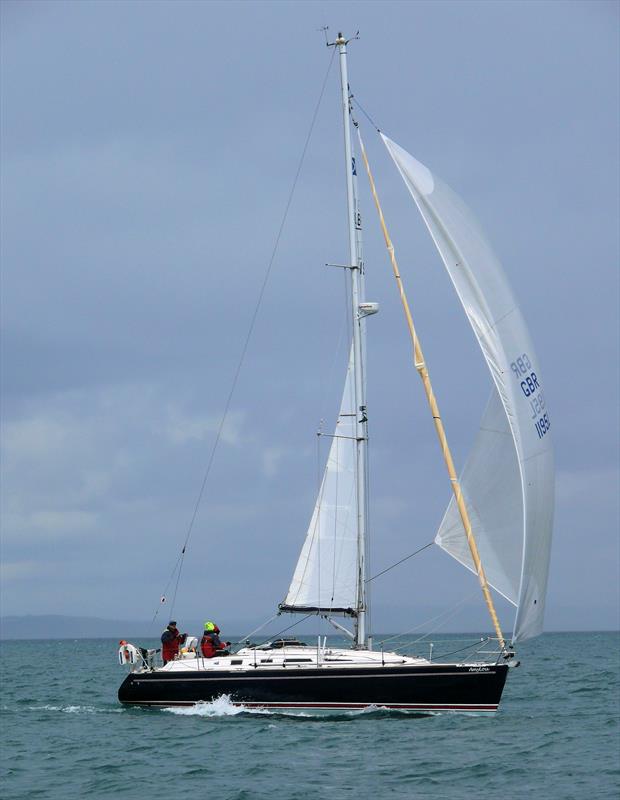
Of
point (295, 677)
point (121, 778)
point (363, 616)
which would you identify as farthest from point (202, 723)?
point (121, 778)

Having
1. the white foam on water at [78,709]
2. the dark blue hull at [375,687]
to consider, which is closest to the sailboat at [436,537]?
the dark blue hull at [375,687]

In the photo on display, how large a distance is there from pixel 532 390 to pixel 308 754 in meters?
8.29

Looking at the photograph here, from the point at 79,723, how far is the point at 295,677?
5.93 meters

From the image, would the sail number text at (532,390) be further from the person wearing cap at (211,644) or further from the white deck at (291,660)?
the person wearing cap at (211,644)

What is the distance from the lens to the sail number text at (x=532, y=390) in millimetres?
24375

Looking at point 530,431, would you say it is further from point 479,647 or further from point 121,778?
point 121,778

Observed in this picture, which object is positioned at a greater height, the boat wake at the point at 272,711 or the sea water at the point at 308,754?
the boat wake at the point at 272,711

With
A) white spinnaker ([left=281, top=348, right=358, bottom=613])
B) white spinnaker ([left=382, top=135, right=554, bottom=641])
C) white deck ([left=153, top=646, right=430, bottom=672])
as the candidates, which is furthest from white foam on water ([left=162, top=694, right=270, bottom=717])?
white spinnaker ([left=382, top=135, right=554, bottom=641])

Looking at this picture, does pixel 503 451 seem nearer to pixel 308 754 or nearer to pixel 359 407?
pixel 359 407

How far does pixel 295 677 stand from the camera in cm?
2573

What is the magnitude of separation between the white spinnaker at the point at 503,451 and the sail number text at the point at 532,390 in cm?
2

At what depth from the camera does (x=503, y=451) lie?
24.4m

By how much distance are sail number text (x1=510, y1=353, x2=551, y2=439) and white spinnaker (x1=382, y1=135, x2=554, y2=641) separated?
0.02 meters

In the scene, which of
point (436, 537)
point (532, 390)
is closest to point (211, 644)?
point (436, 537)
